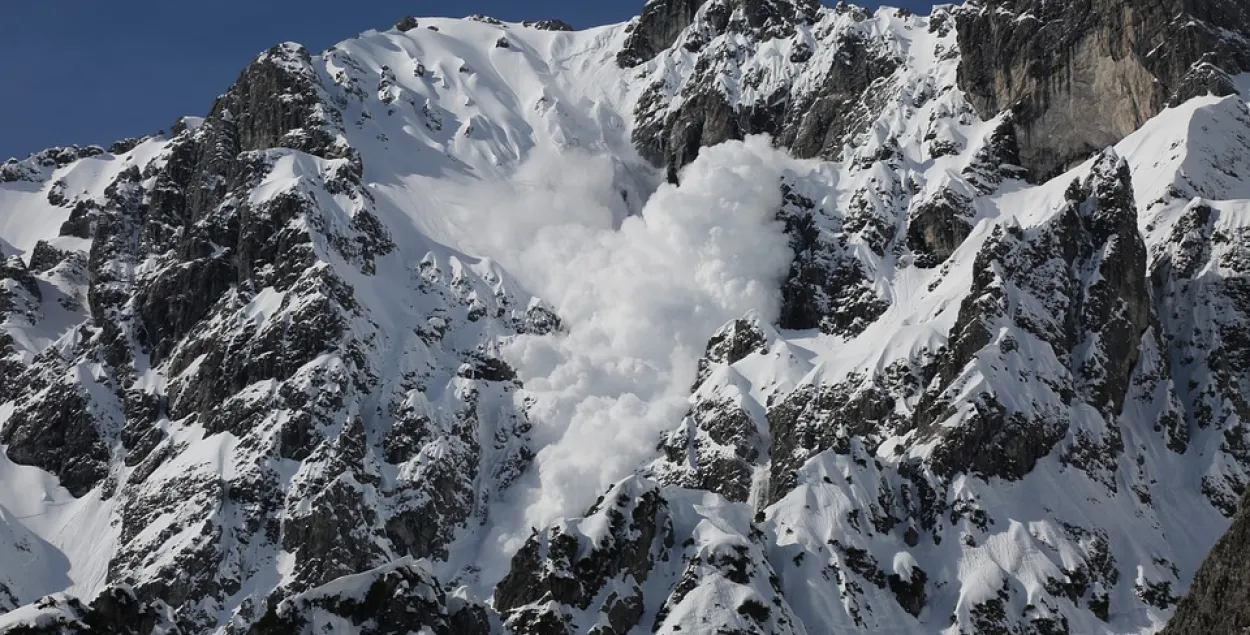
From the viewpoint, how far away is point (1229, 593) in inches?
3499

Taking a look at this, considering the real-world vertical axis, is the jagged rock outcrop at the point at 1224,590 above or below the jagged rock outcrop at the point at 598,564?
above

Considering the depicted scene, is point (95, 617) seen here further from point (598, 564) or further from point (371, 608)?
point (598, 564)

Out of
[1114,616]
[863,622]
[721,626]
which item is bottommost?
[1114,616]

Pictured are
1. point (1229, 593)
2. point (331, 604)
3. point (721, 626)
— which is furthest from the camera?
point (721, 626)

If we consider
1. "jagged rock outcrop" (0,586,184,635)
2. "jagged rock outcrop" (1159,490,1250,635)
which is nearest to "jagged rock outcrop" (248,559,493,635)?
"jagged rock outcrop" (0,586,184,635)

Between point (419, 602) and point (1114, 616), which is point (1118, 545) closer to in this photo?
point (1114, 616)

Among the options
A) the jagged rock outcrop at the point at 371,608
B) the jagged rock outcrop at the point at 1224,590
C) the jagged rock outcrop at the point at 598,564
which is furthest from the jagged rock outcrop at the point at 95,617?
the jagged rock outcrop at the point at 1224,590

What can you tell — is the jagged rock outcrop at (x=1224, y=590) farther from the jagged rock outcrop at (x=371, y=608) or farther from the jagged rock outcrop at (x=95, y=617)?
the jagged rock outcrop at (x=95, y=617)

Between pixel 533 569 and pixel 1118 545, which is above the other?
pixel 533 569

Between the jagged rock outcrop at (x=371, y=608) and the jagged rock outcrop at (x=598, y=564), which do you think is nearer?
the jagged rock outcrop at (x=371, y=608)

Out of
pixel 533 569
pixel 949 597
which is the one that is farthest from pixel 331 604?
pixel 949 597

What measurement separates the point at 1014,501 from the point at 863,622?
27427mm

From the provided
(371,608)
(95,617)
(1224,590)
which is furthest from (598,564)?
(1224,590)

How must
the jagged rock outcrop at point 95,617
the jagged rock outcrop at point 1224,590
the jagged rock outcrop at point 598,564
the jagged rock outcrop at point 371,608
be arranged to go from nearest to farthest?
the jagged rock outcrop at point 1224,590 → the jagged rock outcrop at point 95,617 → the jagged rock outcrop at point 371,608 → the jagged rock outcrop at point 598,564
